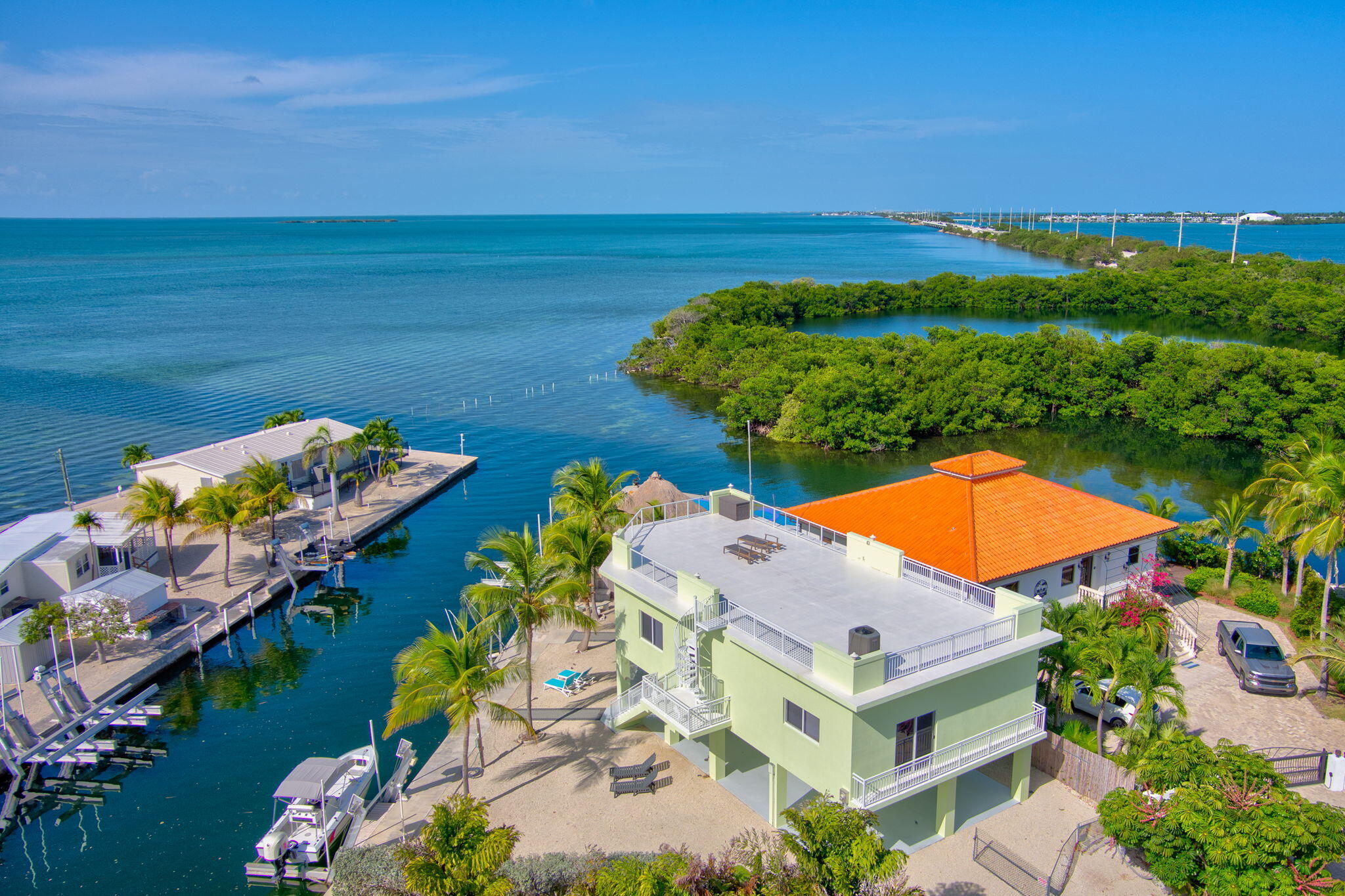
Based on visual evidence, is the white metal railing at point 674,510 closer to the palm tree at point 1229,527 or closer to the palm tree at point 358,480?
the palm tree at point 1229,527

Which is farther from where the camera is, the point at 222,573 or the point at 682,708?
the point at 222,573

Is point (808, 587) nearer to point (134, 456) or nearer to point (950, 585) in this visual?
point (950, 585)

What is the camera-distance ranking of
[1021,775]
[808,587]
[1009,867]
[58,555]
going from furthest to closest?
1. [58,555]
2. [808,587]
3. [1021,775]
4. [1009,867]

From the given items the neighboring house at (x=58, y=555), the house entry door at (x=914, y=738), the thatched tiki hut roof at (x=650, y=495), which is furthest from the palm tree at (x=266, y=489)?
the house entry door at (x=914, y=738)

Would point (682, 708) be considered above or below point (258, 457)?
below

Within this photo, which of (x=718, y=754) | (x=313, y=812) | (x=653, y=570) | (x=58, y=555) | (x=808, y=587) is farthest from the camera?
(x=58, y=555)

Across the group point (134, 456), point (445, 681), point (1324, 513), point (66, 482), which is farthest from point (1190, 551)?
point (66, 482)
